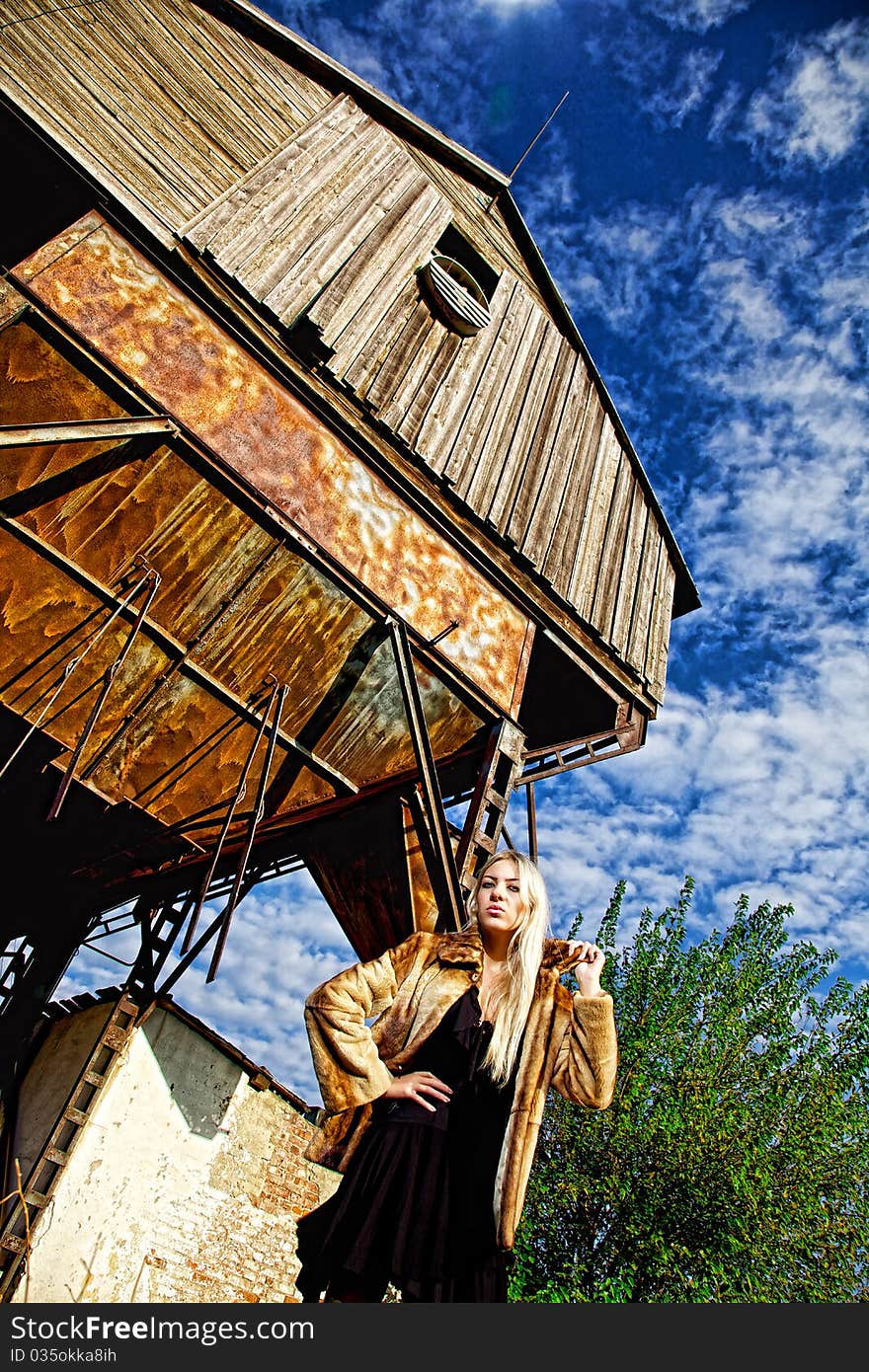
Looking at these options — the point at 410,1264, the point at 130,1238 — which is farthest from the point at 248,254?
the point at 130,1238

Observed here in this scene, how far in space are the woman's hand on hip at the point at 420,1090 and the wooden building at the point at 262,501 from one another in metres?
2.97

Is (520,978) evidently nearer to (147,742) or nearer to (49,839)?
(147,742)

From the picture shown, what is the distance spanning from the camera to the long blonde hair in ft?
7.50

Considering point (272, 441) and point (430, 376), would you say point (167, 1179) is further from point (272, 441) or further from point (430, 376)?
point (430, 376)

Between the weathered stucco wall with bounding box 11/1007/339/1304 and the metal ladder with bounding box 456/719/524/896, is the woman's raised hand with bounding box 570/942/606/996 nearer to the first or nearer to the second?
the metal ladder with bounding box 456/719/524/896

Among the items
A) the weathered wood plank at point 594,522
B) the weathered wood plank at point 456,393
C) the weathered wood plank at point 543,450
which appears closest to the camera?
the weathered wood plank at point 456,393

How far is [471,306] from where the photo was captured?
8008mm

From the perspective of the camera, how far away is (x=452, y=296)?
7.87 m

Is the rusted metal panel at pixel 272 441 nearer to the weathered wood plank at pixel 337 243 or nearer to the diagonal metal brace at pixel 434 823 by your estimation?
the weathered wood plank at pixel 337 243

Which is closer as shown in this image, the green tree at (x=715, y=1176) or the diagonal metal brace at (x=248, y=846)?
the diagonal metal brace at (x=248, y=846)

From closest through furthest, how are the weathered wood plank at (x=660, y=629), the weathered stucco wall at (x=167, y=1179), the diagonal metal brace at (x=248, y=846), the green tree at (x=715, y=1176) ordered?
the diagonal metal brace at (x=248, y=846) < the weathered stucco wall at (x=167, y=1179) < the weathered wood plank at (x=660, y=629) < the green tree at (x=715, y=1176)

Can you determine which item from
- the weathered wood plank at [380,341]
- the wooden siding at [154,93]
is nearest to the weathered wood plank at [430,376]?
the weathered wood plank at [380,341]

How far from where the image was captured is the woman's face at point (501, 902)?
2533mm

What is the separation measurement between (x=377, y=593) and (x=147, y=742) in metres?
2.02
